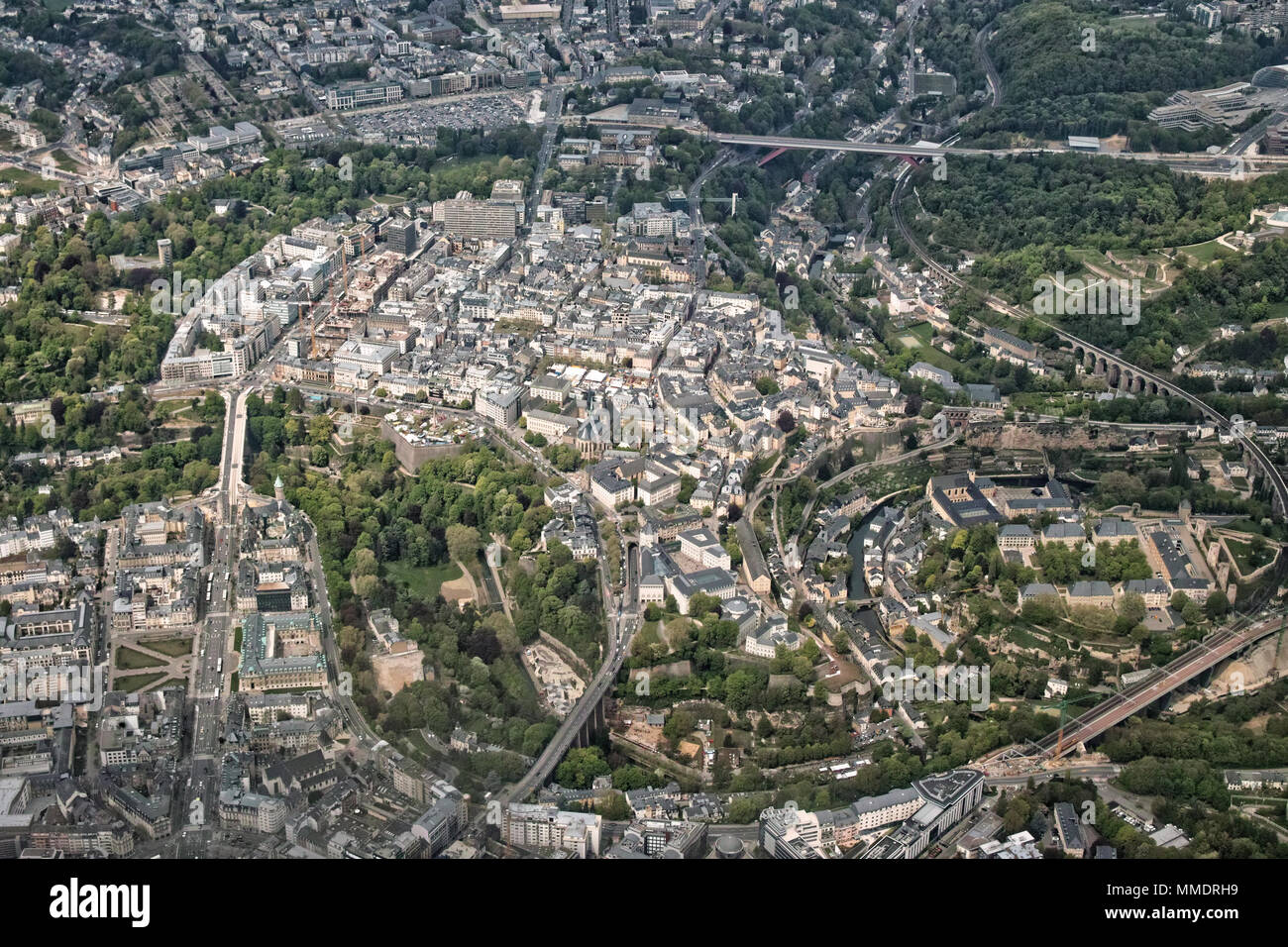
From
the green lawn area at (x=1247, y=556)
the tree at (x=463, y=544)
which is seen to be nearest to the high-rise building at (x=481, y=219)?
the tree at (x=463, y=544)

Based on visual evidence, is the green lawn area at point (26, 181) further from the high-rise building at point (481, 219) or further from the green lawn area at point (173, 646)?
the green lawn area at point (173, 646)

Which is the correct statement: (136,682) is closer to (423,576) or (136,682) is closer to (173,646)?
(173,646)

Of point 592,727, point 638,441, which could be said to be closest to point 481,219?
point 638,441

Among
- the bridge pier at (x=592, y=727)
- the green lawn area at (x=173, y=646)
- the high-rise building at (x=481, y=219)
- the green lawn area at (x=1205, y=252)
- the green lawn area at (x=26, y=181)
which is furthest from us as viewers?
the green lawn area at (x=26, y=181)

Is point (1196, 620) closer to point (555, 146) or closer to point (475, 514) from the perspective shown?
point (475, 514)

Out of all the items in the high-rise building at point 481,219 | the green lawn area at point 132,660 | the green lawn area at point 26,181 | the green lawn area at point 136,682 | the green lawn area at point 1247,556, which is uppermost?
the green lawn area at point 26,181

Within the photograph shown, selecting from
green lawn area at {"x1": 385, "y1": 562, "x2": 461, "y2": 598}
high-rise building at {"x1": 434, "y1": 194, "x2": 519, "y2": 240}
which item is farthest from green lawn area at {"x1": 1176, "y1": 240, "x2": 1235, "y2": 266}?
green lawn area at {"x1": 385, "y1": 562, "x2": 461, "y2": 598}
